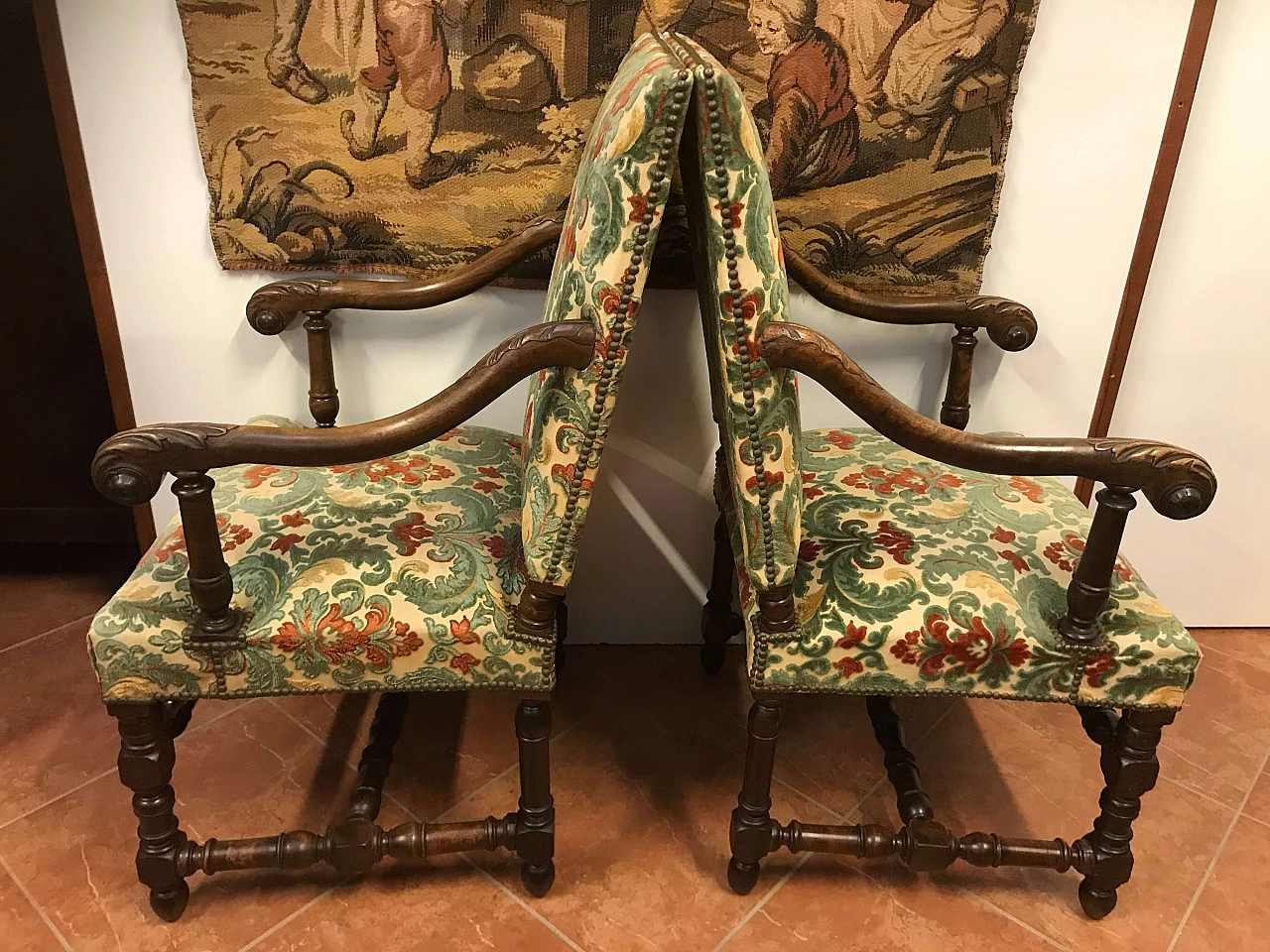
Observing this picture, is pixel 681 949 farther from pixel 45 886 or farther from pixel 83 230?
pixel 83 230

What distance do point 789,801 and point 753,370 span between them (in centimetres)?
85

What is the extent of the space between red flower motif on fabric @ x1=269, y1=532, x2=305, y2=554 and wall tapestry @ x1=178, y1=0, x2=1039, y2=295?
0.52 meters

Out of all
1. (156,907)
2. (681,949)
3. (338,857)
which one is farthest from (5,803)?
(681,949)

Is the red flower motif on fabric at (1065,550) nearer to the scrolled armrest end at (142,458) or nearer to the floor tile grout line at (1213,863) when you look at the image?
the floor tile grout line at (1213,863)

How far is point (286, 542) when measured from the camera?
1.19 metres

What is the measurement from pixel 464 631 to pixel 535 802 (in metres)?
0.30

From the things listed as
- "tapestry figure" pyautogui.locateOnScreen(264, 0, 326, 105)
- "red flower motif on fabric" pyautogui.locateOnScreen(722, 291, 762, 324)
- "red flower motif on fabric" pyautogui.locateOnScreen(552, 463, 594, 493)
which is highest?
"tapestry figure" pyautogui.locateOnScreen(264, 0, 326, 105)

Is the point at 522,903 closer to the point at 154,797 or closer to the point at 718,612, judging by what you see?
the point at 154,797

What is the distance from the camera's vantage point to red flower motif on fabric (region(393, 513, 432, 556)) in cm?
119

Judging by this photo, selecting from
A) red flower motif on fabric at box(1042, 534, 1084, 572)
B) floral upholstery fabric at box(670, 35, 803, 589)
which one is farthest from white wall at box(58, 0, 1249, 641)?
floral upholstery fabric at box(670, 35, 803, 589)

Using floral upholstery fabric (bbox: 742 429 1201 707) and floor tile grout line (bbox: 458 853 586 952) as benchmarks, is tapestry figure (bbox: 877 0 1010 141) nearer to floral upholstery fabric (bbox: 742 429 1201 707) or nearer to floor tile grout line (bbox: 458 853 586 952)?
floral upholstery fabric (bbox: 742 429 1201 707)

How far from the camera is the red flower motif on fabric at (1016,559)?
121 cm

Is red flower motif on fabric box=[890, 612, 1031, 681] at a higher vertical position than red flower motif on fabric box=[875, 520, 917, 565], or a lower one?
lower

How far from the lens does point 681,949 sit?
1.29 meters
